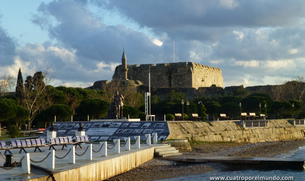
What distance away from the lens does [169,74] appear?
81.1 meters

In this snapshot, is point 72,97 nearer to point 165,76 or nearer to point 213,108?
point 213,108

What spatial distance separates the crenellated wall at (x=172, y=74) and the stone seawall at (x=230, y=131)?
3594cm

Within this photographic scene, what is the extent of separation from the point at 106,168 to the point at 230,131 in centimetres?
2048

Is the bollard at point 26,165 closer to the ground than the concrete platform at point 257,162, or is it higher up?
higher up

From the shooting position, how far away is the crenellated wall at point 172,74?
79.1 metres

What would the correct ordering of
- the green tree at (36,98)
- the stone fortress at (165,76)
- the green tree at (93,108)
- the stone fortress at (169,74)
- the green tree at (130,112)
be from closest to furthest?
the green tree at (130,112) → the green tree at (93,108) → the green tree at (36,98) → the stone fortress at (165,76) → the stone fortress at (169,74)

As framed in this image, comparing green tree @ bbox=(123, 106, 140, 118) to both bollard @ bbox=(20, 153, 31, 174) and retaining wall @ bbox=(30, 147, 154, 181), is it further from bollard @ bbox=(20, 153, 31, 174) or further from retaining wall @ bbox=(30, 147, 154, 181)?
bollard @ bbox=(20, 153, 31, 174)

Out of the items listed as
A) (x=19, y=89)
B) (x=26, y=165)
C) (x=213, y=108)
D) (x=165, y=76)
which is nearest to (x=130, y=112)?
(x=213, y=108)

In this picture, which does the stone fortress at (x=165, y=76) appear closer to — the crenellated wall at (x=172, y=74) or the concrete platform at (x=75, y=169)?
the crenellated wall at (x=172, y=74)

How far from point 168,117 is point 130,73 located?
161 ft

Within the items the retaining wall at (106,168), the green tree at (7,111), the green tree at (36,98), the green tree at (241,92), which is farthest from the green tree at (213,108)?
the retaining wall at (106,168)

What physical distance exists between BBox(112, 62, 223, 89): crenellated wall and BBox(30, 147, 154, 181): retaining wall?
61.8 meters

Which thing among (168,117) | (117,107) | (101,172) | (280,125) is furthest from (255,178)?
(280,125)

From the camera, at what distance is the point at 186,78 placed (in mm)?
78625
